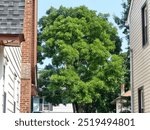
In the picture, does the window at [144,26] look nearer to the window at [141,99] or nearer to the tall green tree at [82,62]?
the window at [141,99]

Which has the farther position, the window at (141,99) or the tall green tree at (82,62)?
the tall green tree at (82,62)

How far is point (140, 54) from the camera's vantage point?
709 inches

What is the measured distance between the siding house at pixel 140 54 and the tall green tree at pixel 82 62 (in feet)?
55.1

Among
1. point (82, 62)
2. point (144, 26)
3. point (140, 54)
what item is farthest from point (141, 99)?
point (82, 62)

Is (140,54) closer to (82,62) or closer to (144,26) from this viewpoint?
(144,26)

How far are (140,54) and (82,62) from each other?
21.6 m

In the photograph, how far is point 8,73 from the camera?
10.6m

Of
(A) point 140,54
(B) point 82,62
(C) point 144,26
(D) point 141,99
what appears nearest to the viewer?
(C) point 144,26

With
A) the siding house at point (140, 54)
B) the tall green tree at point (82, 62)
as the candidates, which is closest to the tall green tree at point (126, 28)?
the tall green tree at point (82, 62)

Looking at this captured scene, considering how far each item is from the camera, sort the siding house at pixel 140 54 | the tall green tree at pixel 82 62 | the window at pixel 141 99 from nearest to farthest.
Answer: the siding house at pixel 140 54 < the window at pixel 141 99 < the tall green tree at pixel 82 62

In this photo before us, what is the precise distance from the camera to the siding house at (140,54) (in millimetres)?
16516

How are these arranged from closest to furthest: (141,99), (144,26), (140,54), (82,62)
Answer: (144,26) < (140,54) < (141,99) < (82,62)

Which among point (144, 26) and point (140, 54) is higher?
point (144, 26)

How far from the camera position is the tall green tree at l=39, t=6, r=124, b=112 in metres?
37.8
